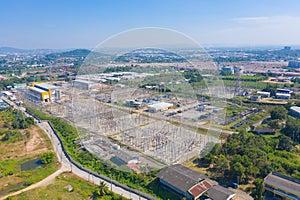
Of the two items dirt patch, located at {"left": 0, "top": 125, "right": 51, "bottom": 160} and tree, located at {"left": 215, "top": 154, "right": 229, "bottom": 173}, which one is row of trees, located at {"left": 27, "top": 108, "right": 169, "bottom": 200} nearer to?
dirt patch, located at {"left": 0, "top": 125, "right": 51, "bottom": 160}

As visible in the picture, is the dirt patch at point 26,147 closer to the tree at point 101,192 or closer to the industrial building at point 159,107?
the tree at point 101,192

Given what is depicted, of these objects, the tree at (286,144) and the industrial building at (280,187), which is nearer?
the industrial building at (280,187)

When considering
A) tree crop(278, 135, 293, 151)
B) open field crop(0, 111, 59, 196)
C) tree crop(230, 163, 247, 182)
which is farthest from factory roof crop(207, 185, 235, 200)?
open field crop(0, 111, 59, 196)

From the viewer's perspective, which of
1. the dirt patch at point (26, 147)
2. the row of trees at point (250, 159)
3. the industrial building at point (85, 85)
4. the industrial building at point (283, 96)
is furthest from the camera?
the industrial building at point (283, 96)

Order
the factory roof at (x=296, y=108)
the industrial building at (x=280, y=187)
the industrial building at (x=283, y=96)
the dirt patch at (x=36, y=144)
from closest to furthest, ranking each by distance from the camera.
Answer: the industrial building at (x=280, y=187), the dirt patch at (x=36, y=144), the factory roof at (x=296, y=108), the industrial building at (x=283, y=96)

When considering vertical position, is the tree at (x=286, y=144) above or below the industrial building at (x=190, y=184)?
above

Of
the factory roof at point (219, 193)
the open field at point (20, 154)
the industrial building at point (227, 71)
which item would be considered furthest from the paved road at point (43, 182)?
the industrial building at point (227, 71)

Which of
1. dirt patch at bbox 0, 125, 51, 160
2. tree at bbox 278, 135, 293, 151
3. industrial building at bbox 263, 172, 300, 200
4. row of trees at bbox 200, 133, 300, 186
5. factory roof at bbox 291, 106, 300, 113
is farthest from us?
factory roof at bbox 291, 106, 300, 113

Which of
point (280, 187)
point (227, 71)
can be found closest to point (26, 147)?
point (280, 187)
